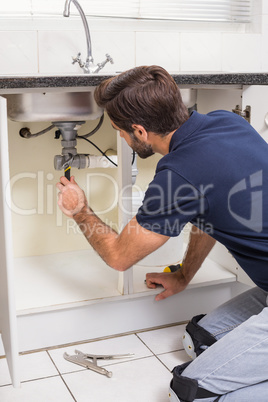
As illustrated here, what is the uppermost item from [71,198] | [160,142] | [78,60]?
[78,60]

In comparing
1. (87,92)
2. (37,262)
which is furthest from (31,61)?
(37,262)

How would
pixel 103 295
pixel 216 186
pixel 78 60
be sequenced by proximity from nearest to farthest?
pixel 216 186, pixel 103 295, pixel 78 60

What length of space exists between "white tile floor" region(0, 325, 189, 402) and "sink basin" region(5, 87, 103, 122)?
30.2 inches

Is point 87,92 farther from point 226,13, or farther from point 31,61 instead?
point 226,13

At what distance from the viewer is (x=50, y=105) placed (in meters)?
1.68

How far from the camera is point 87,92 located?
5.52 feet

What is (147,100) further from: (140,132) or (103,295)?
(103,295)

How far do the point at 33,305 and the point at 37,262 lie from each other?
0.47 metres

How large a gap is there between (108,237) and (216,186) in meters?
0.38

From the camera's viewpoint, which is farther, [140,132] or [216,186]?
[140,132]

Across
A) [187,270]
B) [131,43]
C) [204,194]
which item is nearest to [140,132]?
[204,194]

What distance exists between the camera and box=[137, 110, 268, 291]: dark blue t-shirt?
129 cm

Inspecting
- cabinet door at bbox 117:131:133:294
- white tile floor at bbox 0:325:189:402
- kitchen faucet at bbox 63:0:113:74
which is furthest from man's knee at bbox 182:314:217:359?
kitchen faucet at bbox 63:0:113:74

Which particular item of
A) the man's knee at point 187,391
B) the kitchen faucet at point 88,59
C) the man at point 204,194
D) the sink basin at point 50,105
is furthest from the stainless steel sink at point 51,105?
the man's knee at point 187,391
